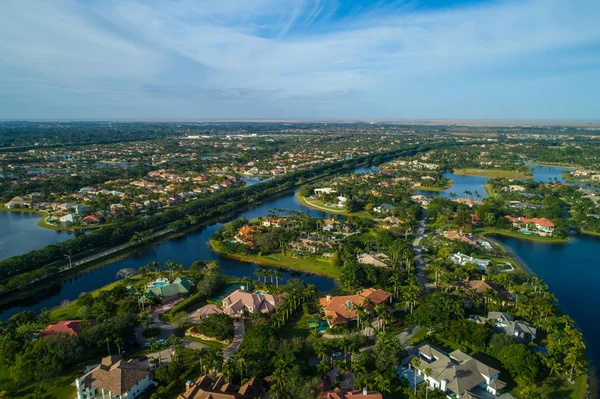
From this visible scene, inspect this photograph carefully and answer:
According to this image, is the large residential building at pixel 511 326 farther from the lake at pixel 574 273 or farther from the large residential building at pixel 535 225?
the large residential building at pixel 535 225

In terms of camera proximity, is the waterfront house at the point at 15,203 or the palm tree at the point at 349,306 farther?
the waterfront house at the point at 15,203

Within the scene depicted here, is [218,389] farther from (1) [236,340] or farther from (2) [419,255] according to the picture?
(2) [419,255]

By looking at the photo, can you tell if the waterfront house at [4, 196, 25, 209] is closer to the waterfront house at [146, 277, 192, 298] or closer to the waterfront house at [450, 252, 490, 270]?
the waterfront house at [146, 277, 192, 298]

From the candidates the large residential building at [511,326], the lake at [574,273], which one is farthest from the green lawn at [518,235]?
the large residential building at [511,326]

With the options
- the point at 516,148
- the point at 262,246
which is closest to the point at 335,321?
the point at 262,246

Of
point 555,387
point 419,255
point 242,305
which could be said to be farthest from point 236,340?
point 419,255

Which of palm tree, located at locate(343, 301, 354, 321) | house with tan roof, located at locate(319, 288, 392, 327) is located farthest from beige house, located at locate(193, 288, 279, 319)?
palm tree, located at locate(343, 301, 354, 321)

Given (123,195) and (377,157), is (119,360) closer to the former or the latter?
(123,195)
